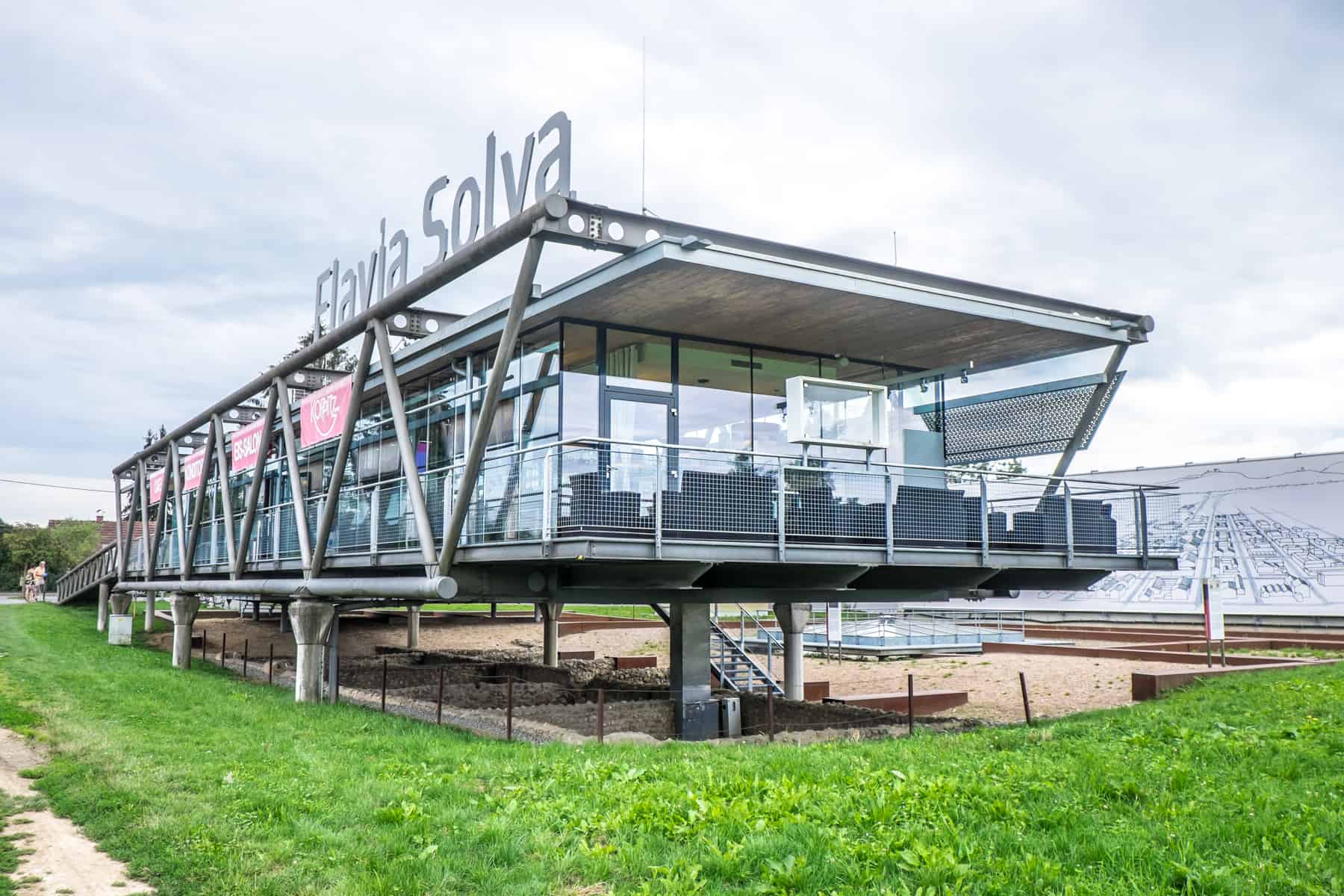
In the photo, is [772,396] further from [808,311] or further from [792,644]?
[792,644]

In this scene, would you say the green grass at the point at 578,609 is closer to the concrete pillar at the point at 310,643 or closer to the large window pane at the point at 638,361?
the concrete pillar at the point at 310,643

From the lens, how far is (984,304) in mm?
17000

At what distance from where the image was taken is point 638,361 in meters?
17.9

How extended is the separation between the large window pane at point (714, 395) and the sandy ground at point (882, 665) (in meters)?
6.85

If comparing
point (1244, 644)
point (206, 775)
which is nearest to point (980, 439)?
point (1244, 644)

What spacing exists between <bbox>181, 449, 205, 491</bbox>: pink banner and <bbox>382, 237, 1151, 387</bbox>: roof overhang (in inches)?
431

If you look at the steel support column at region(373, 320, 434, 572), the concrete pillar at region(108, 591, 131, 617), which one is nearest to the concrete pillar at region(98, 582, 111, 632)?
the concrete pillar at region(108, 591, 131, 617)

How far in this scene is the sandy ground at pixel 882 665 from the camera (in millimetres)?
22172

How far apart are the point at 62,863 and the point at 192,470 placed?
2340cm

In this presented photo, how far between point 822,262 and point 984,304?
130 inches

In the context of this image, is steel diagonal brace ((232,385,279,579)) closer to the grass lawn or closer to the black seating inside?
the grass lawn

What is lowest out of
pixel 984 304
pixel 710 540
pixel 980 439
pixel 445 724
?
pixel 445 724

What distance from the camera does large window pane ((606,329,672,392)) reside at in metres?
17.6

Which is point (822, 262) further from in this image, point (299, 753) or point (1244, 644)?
point (1244, 644)
